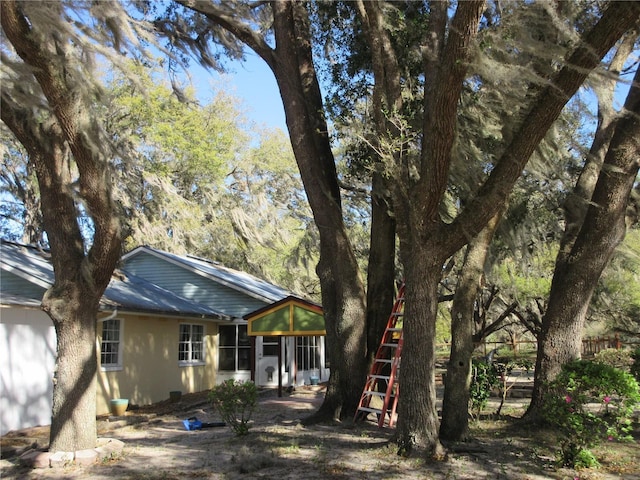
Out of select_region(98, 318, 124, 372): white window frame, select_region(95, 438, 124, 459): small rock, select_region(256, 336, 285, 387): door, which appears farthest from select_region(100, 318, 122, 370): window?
select_region(256, 336, 285, 387): door

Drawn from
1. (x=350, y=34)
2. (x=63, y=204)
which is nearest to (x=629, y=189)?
(x=350, y=34)

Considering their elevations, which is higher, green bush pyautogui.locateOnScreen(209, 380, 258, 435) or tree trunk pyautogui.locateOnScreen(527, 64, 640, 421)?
tree trunk pyautogui.locateOnScreen(527, 64, 640, 421)

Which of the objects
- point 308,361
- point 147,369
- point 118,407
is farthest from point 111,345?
point 308,361

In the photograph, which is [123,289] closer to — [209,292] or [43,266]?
[43,266]

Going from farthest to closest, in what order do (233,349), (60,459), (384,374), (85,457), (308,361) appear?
(308,361) < (233,349) < (384,374) < (85,457) < (60,459)

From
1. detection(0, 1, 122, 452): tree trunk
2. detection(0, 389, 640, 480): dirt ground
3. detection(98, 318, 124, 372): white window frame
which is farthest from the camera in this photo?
detection(98, 318, 124, 372): white window frame

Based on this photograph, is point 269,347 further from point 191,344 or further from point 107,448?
point 107,448

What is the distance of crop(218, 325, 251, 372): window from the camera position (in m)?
18.1

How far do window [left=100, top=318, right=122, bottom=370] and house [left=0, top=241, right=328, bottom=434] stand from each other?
0.07ft

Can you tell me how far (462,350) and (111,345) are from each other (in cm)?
856

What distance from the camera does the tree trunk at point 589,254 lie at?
810cm

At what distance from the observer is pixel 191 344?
16578 millimetres

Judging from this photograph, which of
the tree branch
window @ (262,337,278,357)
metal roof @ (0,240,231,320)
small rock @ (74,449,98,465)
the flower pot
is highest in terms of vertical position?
the tree branch

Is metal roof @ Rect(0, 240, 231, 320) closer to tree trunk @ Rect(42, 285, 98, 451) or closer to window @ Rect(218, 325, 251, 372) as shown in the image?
window @ Rect(218, 325, 251, 372)
